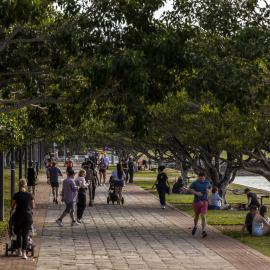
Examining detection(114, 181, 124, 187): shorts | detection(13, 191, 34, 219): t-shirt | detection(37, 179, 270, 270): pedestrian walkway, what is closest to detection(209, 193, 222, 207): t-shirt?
detection(114, 181, 124, 187): shorts

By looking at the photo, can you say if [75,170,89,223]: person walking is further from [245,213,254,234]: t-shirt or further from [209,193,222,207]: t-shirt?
[209,193,222,207]: t-shirt

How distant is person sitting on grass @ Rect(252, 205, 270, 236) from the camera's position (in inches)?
895

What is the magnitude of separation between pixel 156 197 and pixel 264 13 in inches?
900

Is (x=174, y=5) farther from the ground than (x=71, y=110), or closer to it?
farther from the ground

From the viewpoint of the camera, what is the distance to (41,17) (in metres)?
15.3

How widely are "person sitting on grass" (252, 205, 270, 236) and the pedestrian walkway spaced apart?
847 millimetres

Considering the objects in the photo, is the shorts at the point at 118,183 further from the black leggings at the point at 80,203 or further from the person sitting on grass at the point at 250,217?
the person sitting on grass at the point at 250,217

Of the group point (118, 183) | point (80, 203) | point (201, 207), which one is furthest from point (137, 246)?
point (118, 183)

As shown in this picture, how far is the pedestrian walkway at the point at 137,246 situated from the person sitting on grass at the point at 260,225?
85 cm

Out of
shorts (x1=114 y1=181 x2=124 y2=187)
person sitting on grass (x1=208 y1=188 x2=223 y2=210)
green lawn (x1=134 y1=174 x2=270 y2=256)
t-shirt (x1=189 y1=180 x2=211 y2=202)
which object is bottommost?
green lawn (x1=134 y1=174 x2=270 y2=256)

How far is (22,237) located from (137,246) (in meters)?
3.64

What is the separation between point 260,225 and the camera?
2275 cm

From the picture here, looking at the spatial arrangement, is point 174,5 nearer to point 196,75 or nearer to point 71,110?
point 196,75

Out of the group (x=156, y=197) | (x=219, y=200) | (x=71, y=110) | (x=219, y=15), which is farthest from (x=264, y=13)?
(x=156, y=197)
